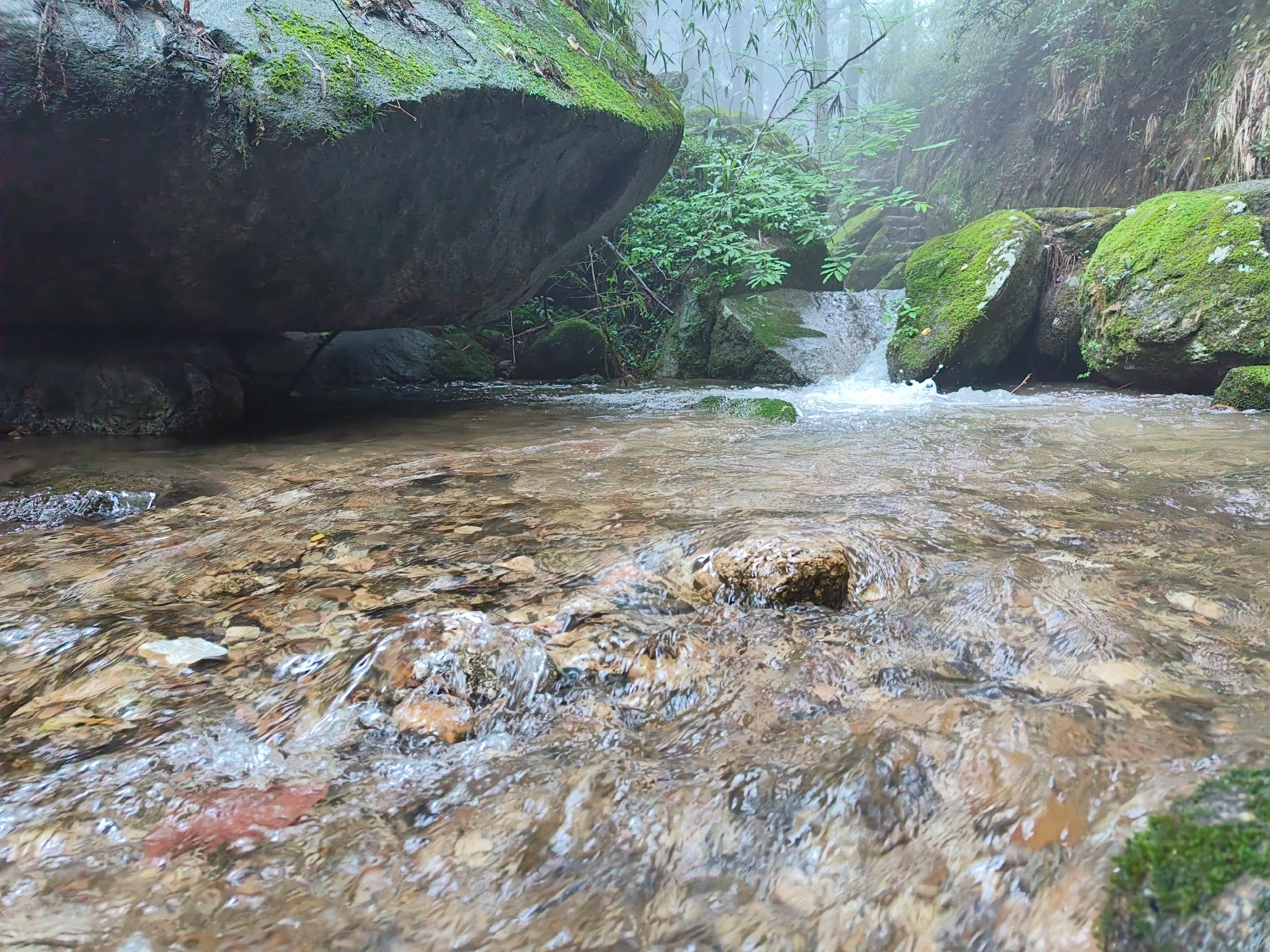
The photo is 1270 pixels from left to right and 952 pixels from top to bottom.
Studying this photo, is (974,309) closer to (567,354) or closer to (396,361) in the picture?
(567,354)

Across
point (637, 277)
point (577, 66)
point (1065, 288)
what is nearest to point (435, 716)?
point (577, 66)

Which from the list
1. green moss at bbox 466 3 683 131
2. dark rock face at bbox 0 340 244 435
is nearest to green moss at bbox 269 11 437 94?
green moss at bbox 466 3 683 131

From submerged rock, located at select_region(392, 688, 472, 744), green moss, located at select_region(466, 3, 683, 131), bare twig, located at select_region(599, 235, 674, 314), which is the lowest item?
submerged rock, located at select_region(392, 688, 472, 744)

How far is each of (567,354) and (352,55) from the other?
451 centimetres

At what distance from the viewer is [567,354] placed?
8148 millimetres

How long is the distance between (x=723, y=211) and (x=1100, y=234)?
165 inches

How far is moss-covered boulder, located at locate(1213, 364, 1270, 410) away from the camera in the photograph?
456cm

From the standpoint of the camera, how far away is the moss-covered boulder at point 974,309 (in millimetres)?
6598

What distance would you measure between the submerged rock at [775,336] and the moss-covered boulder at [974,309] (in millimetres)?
652

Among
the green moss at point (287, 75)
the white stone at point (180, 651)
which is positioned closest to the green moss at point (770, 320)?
the green moss at point (287, 75)

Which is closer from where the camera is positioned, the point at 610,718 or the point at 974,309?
the point at 610,718

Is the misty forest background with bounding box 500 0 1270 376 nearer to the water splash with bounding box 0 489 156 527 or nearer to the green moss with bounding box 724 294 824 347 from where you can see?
the green moss with bounding box 724 294 824 347

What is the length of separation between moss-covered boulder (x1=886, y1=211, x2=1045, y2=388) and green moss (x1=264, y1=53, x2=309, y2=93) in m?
5.71

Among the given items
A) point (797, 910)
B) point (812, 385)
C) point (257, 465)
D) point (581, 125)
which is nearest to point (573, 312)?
point (812, 385)
